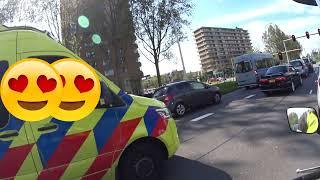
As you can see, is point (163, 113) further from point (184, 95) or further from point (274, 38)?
point (274, 38)

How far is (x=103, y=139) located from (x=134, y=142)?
57 centimetres

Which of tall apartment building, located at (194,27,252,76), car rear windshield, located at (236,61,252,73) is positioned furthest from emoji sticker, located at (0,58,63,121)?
tall apartment building, located at (194,27,252,76)

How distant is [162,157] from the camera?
623 cm

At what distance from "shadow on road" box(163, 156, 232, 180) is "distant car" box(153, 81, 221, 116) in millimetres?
9984

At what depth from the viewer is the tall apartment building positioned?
108000 mm

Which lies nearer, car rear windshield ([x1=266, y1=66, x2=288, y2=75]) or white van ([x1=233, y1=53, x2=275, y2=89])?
car rear windshield ([x1=266, y1=66, x2=288, y2=75])

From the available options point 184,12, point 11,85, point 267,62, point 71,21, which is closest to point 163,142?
point 11,85

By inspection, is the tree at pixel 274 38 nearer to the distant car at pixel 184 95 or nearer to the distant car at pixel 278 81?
the distant car at pixel 278 81

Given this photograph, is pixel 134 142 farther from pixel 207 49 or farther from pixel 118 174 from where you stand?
pixel 207 49

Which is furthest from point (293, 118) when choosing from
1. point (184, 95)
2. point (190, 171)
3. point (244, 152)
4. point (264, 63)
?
point (264, 63)

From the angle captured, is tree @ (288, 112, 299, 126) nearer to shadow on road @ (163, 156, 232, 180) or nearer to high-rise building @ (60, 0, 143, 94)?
shadow on road @ (163, 156, 232, 180)

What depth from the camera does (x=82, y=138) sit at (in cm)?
521

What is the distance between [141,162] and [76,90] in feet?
5.09

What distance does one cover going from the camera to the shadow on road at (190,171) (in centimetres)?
642
